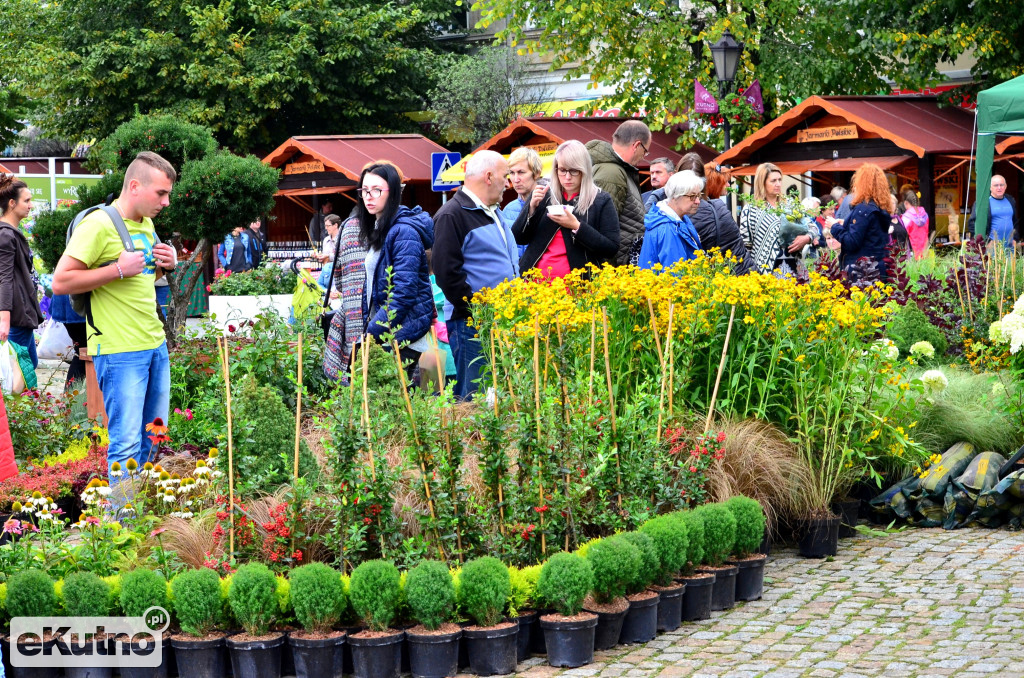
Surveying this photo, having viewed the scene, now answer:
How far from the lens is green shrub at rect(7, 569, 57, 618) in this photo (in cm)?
455

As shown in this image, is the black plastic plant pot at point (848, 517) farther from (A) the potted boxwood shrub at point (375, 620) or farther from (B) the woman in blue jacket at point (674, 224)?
(A) the potted boxwood shrub at point (375, 620)

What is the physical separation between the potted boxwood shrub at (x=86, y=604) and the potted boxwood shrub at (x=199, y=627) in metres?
0.28

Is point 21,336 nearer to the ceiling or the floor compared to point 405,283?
nearer to the floor

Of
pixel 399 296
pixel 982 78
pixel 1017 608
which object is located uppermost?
pixel 982 78

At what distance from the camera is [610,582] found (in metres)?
4.66

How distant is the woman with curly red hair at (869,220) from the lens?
34.6ft

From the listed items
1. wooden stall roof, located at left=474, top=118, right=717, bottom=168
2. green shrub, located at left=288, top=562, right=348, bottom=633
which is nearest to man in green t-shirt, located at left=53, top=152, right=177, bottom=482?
green shrub, located at left=288, top=562, right=348, bottom=633

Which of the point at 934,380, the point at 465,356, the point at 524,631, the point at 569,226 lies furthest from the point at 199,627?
the point at 934,380

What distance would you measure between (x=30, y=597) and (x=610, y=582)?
6.72ft

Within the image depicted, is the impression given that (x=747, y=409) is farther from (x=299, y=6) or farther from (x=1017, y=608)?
(x=299, y=6)

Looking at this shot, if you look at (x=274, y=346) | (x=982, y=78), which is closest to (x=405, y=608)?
(x=274, y=346)

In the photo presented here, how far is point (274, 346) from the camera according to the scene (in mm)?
7609

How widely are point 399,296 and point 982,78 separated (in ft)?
47.2

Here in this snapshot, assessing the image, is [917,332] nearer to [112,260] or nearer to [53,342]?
[112,260]
